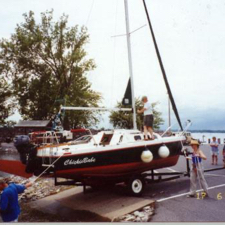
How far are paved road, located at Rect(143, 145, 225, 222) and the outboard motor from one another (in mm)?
3248

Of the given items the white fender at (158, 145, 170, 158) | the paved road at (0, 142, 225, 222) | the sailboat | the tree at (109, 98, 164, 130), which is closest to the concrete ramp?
the paved road at (0, 142, 225, 222)

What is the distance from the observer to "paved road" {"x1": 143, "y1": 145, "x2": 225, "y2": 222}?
5594mm

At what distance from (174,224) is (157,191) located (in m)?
2.46

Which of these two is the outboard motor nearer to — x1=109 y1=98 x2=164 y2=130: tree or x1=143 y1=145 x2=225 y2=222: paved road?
x1=143 y1=145 x2=225 y2=222: paved road

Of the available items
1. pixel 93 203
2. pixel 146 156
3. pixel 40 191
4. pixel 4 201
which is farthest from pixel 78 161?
pixel 40 191

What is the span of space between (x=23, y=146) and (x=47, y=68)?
1304cm

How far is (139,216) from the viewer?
5859mm

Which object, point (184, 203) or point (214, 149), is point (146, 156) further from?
point (214, 149)

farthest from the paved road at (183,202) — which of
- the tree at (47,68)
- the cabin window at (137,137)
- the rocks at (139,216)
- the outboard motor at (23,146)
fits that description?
the tree at (47,68)

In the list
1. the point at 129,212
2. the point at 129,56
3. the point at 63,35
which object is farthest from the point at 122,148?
the point at 63,35

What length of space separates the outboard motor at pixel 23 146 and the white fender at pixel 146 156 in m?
2.76

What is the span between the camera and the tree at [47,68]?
14.6 meters

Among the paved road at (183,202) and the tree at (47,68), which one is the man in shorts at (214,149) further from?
the tree at (47,68)

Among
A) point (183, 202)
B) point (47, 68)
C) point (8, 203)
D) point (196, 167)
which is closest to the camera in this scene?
point (8, 203)
